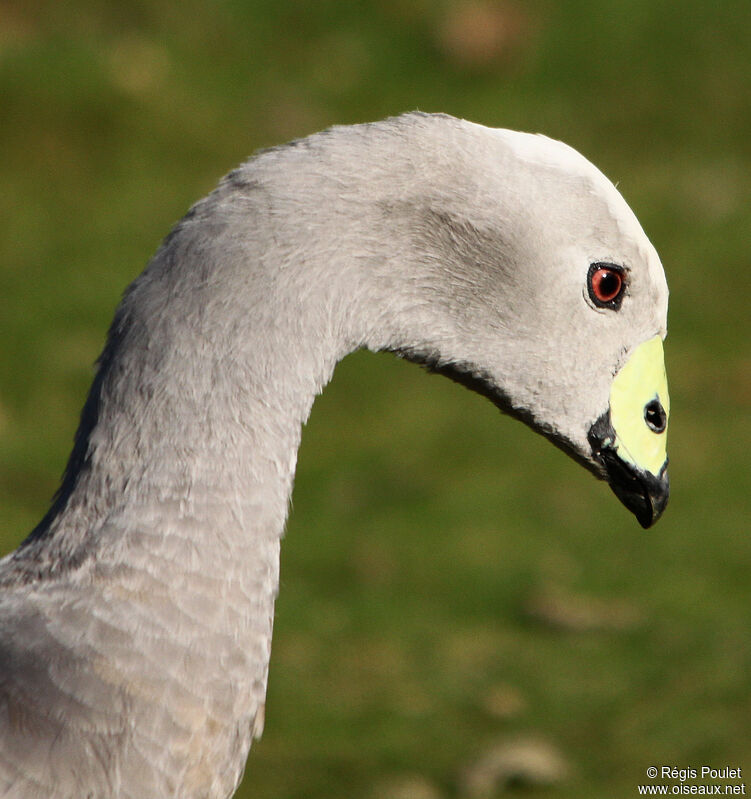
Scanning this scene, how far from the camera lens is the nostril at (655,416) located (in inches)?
63.7

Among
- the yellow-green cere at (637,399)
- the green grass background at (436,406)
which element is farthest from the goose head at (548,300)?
the green grass background at (436,406)

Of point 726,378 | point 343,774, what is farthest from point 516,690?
point 726,378

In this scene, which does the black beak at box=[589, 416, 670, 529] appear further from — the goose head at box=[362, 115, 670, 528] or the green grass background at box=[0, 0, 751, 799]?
the green grass background at box=[0, 0, 751, 799]

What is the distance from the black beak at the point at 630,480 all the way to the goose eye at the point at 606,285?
16 cm

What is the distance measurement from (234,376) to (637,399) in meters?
0.55

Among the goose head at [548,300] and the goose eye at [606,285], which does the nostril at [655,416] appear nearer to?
the goose head at [548,300]

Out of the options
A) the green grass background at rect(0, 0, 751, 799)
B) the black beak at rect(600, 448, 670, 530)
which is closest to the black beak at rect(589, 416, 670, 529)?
the black beak at rect(600, 448, 670, 530)

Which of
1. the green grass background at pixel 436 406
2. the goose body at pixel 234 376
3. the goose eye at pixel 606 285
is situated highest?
the green grass background at pixel 436 406

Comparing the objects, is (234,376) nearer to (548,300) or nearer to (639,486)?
(548,300)

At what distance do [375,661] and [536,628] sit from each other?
1.54 feet

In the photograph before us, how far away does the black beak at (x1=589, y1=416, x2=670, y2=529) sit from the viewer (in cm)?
160

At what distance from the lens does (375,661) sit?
330cm

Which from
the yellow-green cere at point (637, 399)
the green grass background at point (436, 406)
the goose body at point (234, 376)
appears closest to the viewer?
the goose body at point (234, 376)

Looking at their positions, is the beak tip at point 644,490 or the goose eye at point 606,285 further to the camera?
the beak tip at point 644,490
